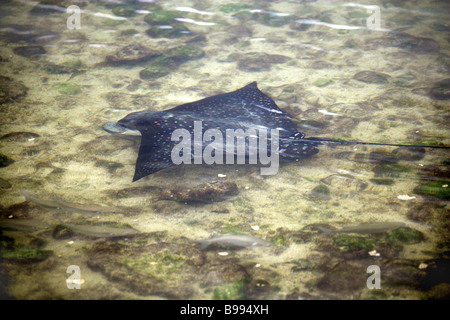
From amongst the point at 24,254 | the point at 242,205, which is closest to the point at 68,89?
the point at 24,254

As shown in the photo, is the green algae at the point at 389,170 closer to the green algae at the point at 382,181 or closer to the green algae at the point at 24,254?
the green algae at the point at 382,181

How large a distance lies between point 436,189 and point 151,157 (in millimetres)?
3480

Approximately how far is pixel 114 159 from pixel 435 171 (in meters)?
4.29

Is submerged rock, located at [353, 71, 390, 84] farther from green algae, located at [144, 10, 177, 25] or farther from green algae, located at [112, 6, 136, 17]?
green algae, located at [112, 6, 136, 17]

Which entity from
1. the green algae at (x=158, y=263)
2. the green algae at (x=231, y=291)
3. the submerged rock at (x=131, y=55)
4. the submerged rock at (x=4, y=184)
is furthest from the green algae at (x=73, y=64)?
Result: the green algae at (x=231, y=291)

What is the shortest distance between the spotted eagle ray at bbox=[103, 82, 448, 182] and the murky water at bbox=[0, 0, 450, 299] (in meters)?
0.26

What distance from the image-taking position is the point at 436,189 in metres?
4.10

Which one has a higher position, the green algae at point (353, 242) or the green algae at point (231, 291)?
the green algae at point (353, 242)

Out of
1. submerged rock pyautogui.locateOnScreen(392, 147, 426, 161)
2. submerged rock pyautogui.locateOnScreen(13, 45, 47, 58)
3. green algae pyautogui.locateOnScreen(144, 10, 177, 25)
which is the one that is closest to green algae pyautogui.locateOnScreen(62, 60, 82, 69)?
submerged rock pyautogui.locateOnScreen(13, 45, 47, 58)

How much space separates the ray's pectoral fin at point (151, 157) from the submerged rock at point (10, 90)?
10.6 feet

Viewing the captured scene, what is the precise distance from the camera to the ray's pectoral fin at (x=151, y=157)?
162 inches

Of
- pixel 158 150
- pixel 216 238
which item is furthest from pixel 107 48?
pixel 216 238

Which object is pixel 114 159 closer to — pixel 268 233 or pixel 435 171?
pixel 268 233
